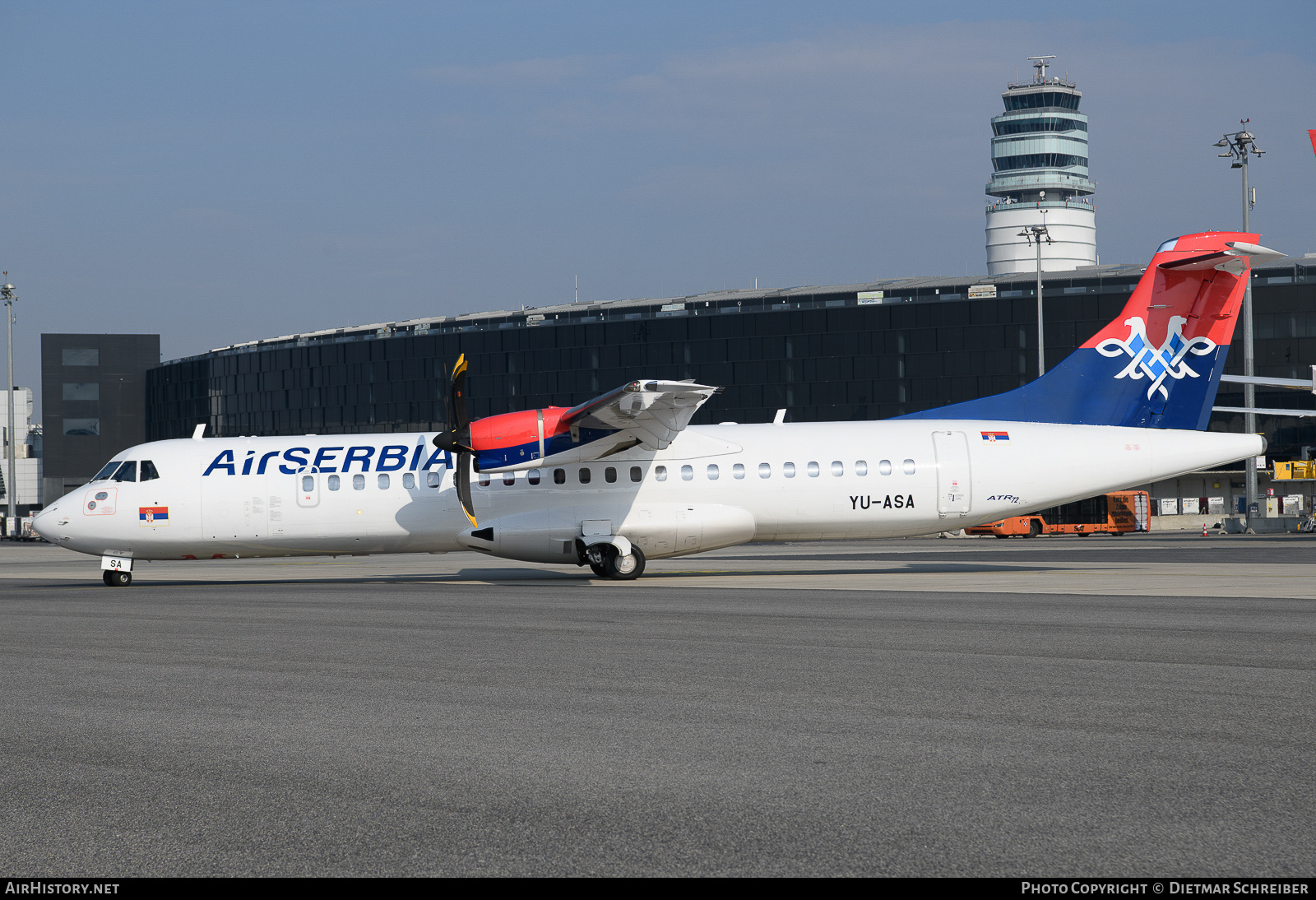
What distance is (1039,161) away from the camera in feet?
498

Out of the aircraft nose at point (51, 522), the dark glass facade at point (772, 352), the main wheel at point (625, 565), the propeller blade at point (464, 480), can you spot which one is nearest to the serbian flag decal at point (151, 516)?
the aircraft nose at point (51, 522)

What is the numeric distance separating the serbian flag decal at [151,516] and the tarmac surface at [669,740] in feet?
23.3

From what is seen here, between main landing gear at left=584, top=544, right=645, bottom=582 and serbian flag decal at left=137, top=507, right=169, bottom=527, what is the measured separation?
9.26 metres

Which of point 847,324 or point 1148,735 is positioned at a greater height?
point 847,324

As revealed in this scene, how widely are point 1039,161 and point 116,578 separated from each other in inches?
5774

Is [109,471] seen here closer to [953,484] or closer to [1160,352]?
[953,484]

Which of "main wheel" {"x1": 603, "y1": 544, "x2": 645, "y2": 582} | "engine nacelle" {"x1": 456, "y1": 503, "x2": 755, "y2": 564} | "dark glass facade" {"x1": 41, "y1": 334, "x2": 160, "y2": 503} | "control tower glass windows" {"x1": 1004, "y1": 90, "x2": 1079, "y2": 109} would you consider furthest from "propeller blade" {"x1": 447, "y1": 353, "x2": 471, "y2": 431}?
"control tower glass windows" {"x1": 1004, "y1": 90, "x2": 1079, "y2": 109}

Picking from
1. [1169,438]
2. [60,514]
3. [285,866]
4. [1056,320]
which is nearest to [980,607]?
[1169,438]

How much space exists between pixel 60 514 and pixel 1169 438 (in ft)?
79.6

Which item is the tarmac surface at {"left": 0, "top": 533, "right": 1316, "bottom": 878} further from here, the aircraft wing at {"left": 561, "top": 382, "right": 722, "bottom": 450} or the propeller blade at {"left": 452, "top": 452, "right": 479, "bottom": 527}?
the propeller blade at {"left": 452, "top": 452, "right": 479, "bottom": 527}

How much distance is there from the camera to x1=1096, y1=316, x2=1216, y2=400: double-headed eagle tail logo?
2552cm

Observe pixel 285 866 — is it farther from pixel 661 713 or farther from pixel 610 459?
pixel 610 459

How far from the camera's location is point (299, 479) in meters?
25.2

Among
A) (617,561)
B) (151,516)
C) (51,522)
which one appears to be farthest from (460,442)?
(51,522)
